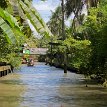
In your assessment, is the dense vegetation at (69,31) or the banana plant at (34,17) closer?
the dense vegetation at (69,31)

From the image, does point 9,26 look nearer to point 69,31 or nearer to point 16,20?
point 16,20

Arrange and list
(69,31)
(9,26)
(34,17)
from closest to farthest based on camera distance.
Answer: (9,26)
(34,17)
(69,31)

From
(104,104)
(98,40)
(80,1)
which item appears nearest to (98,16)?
(98,40)

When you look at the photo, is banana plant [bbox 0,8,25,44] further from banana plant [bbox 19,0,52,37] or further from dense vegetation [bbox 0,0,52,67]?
banana plant [bbox 19,0,52,37]

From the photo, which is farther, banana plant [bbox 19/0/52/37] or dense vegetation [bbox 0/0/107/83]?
banana plant [bbox 19/0/52/37]

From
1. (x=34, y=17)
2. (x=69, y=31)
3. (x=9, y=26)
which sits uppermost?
(x=69, y=31)

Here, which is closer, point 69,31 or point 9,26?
point 9,26

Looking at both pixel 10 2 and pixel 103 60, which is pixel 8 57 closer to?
pixel 103 60

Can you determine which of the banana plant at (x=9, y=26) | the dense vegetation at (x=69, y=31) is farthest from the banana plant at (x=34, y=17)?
the banana plant at (x=9, y=26)

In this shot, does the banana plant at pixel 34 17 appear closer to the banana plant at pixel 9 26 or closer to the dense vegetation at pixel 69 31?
the dense vegetation at pixel 69 31

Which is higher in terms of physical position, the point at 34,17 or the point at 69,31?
the point at 69,31

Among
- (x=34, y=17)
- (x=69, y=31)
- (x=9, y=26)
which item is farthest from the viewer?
(x=69, y=31)

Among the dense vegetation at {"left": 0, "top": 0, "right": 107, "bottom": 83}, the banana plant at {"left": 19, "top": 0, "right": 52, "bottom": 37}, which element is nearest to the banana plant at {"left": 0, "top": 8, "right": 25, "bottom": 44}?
the dense vegetation at {"left": 0, "top": 0, "right": 107, "bottom": 83}

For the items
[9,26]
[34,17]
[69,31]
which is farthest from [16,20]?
[69,31]
